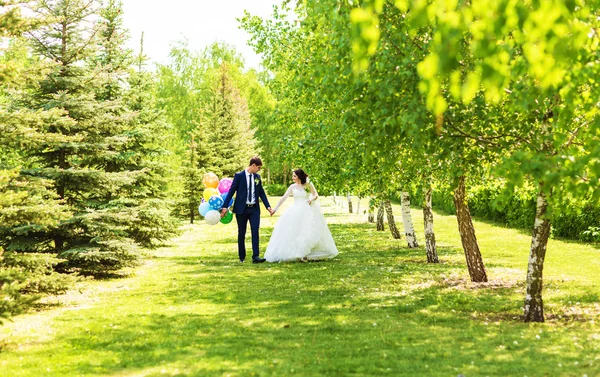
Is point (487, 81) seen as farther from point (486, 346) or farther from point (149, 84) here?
point (149, 84)

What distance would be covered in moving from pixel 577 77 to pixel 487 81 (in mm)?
4656

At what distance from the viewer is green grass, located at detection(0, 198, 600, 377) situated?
6977 mm

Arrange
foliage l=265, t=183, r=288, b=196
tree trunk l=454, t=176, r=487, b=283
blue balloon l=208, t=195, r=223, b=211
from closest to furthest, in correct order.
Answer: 1. tree trunk l=454, t=176, r=487, b=283
2. blue balloon l=208, t=195, r=223, b=211
3. foliage l=265, t=183, r=288, b=196

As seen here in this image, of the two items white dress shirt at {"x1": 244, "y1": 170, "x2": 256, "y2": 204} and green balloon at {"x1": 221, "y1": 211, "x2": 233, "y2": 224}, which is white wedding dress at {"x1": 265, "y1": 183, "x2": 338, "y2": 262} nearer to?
white dress shirt at {"x1": 244, "y1": 170, "x2": 256, "y2": 204}

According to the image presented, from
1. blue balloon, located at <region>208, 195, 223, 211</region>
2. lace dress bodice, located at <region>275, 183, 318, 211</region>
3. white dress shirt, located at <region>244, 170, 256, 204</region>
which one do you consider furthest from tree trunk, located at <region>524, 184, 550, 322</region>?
blue balloon, located at <region>208, 195, 223, 211</region>

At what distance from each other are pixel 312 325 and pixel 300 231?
7.75m

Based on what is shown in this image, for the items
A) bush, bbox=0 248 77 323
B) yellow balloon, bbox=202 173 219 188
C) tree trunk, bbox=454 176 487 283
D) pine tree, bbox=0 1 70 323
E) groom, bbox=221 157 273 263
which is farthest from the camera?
yellow balloon, bbox=202 173 219 188

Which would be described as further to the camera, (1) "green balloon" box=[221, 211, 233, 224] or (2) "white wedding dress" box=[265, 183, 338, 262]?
(1) "green balloon" box=[221, 211, 233, 224]

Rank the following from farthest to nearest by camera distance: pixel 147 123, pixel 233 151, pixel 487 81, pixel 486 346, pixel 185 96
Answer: pixel 185 96 < pixel 233 151 < pixel 147 123 < pixel 486 346 < pixel 487 81

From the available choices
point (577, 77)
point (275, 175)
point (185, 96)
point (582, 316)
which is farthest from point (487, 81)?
point (275, 175)

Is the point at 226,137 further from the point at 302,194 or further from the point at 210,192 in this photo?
the point at 302,194

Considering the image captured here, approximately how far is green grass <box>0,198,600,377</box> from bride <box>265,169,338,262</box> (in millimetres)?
790

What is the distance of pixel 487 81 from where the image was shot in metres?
3.39

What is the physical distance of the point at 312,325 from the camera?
9031 mm
